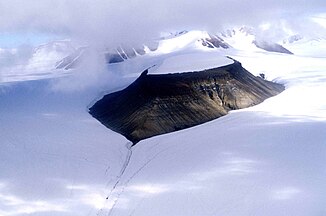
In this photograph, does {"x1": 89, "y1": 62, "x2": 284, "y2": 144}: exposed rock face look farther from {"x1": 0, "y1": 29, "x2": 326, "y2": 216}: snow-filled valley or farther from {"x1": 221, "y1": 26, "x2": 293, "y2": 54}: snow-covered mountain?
{"x1": 221, "y1": 26, "x2": 293, "y2": 54}: snow-covered mountain

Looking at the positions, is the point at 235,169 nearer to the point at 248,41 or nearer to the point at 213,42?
the point at 213,42

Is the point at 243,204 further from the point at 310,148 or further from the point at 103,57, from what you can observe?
the point at 103,57

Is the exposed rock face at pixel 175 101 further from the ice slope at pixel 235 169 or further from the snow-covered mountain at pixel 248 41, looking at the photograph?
the snow-covered mountain at pixel 248 41

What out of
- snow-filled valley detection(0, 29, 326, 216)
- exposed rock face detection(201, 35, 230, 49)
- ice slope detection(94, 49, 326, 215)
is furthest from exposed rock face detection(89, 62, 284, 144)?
exposed rock face detection(201, 35, 230, 49)

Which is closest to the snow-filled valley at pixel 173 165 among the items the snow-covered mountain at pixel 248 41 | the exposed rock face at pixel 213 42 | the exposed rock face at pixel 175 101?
the exposed rock face at pixel 175 101

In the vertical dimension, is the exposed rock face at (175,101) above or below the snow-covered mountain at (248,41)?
above

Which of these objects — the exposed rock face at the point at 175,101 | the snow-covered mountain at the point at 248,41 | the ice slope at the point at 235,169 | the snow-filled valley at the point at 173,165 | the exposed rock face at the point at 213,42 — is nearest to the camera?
the ice slope at the point at 235,169
